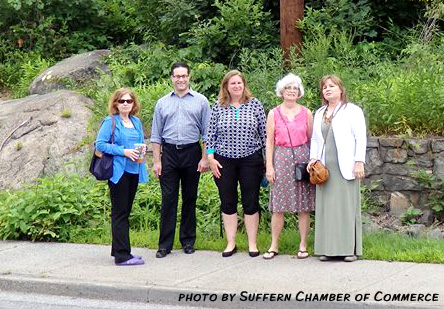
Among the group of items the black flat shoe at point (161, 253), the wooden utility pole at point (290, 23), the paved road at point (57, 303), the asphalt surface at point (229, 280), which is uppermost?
the wooden utility pole at point (290, 23)

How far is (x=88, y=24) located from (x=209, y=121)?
916 cm

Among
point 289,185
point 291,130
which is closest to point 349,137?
point 291,130

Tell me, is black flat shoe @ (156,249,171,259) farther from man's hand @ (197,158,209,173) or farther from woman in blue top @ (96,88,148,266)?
man's hand @ (197,158,209,173)

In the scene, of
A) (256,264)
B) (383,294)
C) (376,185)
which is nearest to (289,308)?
(383,294)

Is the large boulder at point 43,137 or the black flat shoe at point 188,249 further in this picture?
the large boulder at point 43,137

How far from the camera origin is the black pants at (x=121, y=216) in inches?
353

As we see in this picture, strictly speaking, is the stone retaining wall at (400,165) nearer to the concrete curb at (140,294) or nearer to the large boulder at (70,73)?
the concrete curb at (140,294)

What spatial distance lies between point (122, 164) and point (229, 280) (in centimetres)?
162

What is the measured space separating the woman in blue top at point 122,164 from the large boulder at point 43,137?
301 cm

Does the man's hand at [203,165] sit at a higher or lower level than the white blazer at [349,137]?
lower

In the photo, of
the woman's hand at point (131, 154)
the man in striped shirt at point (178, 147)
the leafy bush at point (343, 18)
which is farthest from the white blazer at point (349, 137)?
the leafy bush at point (343, 18)

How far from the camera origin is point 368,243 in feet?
30.0

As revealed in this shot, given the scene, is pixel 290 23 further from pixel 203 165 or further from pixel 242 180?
pixel 242 180

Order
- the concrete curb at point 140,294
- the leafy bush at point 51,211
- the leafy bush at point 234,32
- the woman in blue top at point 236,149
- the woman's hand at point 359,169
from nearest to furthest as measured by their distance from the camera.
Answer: the concrete curb at point 140,294 → the woman's hand at point 359,169 → the woman in blue top at point 236,149 → the leafy bush at point 51,211 → the leafy bush at point 234,32
